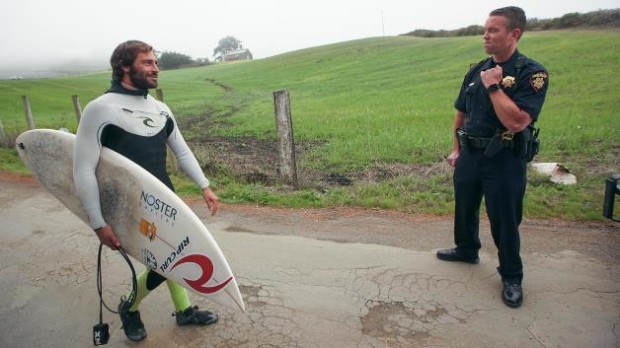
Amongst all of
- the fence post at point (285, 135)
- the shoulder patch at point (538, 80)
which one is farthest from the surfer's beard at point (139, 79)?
the fence post at point (285, 135)

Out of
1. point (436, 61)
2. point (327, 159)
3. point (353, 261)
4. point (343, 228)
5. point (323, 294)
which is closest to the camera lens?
point (323, 294)

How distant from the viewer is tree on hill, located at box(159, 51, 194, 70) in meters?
87.2

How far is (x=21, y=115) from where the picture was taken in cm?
2120

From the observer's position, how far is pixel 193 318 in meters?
3.40

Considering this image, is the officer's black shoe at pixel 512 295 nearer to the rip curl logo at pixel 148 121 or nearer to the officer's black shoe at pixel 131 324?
the officer's black shoe at pixel 131 324

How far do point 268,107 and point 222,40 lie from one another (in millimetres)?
132879

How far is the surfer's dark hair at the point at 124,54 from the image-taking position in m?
2.79

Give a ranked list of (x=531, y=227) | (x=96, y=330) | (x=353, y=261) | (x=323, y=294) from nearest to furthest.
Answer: (x=96, y=330) → (x=323, y=294) → (x=353, y=261) → (x=531, y=227)

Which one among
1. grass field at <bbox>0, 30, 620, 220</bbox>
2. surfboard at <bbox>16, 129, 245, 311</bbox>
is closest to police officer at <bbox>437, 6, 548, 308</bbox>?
grass field at <bbox>0, 30, 620, 220</bbox>

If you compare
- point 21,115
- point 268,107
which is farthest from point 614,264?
point 21,115

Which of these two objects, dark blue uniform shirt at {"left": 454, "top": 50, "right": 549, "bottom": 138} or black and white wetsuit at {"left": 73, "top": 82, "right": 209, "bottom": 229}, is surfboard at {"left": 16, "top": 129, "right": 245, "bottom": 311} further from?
dark blue uniform shirt at {"left": 454, "top": 50, "right": 549, "bottom": 138}

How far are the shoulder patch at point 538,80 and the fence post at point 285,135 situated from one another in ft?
13.2

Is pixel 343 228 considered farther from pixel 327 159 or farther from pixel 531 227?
pixel 327 159

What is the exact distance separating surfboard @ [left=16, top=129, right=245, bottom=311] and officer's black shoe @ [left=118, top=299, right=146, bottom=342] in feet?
1.81
